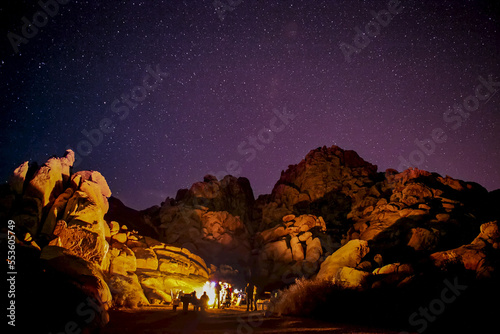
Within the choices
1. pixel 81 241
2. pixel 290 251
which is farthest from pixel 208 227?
pixel 81 241

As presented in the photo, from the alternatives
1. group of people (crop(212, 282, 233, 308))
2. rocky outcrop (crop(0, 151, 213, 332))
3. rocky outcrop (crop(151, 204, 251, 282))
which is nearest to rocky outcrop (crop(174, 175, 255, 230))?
rocky outcrop (crop(151, 204, 251, 282))

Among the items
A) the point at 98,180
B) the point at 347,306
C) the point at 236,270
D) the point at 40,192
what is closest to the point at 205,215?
the point at 236,270

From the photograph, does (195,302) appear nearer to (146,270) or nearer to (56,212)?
(146,270)

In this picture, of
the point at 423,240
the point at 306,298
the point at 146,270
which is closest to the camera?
the point at 306,298

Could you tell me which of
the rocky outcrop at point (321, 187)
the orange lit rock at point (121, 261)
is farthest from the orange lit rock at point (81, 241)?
the rocky outcrop at point (321, 187)

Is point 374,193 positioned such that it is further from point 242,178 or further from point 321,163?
point 242,178

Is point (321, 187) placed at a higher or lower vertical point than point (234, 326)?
higher

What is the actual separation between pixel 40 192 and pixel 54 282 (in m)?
Result: 20.0

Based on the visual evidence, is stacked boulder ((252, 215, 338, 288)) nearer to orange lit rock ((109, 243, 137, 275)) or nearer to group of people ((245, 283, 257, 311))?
group of people ((245, 283, 257, 311))

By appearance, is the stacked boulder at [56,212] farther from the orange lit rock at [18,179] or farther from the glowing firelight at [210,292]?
the glowing firelight at [210,292]

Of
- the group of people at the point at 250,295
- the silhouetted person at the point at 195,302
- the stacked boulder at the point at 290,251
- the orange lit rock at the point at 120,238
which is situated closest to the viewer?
the silhouetted person at the point at 195,302

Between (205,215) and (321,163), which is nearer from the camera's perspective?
(205,215)

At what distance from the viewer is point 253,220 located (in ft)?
210

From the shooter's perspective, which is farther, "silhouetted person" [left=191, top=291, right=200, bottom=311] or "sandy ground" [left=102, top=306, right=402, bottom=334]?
"silhouetted person" [left=191, top=291, right=200, bottom=311]
